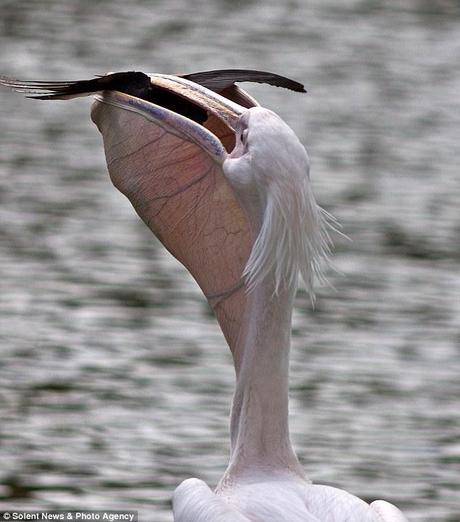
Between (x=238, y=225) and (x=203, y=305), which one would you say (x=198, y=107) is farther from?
(x=203, y=305)

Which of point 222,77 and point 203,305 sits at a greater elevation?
point 222,77

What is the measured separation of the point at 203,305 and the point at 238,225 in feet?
12.3

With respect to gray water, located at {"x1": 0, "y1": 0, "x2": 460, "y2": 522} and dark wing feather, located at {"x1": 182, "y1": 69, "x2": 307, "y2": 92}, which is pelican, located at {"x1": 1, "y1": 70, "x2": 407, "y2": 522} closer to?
dark wing feather, located at {"x1": 182, "y1": 69, "x2": 307, "y2": 92}

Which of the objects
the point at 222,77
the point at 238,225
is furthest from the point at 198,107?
the point at 238,225

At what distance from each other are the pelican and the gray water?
5.17 feet

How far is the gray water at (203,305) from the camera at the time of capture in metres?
6.20

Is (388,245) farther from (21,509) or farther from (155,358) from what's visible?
(21,509)

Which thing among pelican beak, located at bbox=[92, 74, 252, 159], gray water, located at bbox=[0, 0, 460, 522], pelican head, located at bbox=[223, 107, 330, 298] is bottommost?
gray water, located at bbox=[0, 0, 460, 522]

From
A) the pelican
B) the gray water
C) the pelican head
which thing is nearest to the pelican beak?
the pelican

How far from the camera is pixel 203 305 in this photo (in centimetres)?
796

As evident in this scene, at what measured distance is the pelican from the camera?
380 cm

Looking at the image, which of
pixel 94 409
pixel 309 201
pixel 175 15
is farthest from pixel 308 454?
pixel 175 15

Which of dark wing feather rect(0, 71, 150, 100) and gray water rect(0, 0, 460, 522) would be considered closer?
dark wing feather rect(0, 71, 150, 100)

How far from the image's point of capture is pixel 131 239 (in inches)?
349
